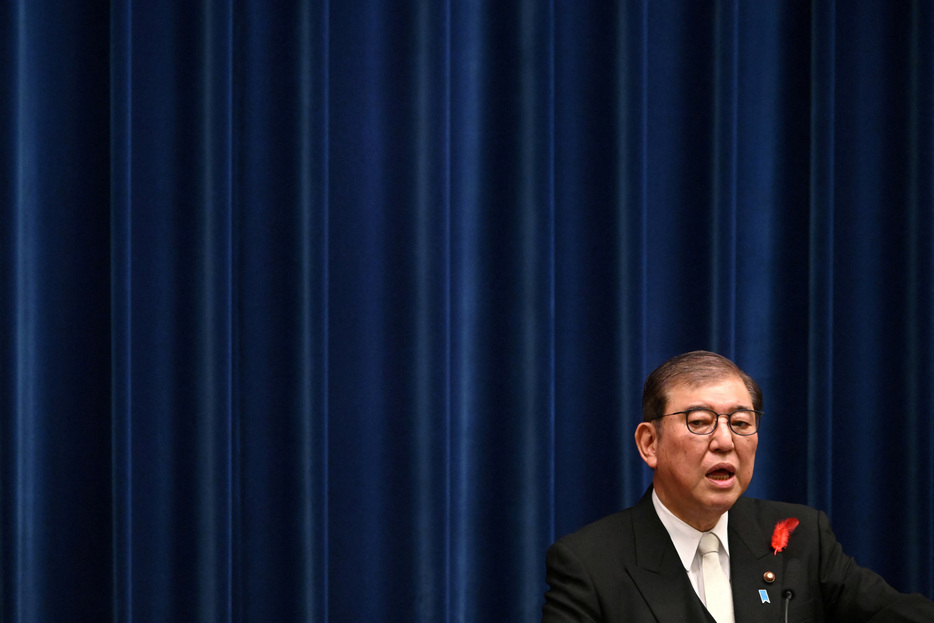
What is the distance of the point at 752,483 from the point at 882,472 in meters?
0.40

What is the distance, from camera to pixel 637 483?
2367 millimetres

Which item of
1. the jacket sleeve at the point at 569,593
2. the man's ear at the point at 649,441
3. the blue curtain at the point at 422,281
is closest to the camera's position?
the jacket sleeve at the point at 569,593

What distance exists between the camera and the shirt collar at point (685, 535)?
167 centimetres

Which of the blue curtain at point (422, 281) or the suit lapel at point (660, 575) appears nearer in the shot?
the suit lapel at point (660, 575)

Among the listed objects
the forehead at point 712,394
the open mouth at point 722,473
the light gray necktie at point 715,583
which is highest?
the forehead at point 712,394

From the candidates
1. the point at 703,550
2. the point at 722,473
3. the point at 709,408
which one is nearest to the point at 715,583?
the point at 703,550

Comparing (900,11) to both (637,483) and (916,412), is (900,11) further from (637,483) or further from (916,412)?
(637,483)

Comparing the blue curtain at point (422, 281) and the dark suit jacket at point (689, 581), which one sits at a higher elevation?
the blue curtain at point (422, 281)

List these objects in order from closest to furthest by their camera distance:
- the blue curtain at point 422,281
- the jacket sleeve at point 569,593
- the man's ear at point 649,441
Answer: the jacket sleeve at point 569,593 → the man's ear at point 649,441 → the blue curtain at point 422,281

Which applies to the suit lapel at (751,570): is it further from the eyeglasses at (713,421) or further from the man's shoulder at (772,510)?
the eyeglasses at (713,421)

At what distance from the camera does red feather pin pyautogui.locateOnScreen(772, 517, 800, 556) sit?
5.28 ft

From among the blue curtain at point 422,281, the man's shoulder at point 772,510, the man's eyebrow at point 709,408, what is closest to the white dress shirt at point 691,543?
the man's shoulder at point 772,510

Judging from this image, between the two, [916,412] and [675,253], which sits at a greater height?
[675,253]

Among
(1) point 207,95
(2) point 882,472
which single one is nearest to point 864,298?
(2) point 882,472
